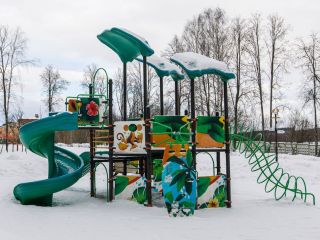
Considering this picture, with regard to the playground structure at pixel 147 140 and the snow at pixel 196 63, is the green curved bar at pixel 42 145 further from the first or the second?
the snow at pixel 196 63

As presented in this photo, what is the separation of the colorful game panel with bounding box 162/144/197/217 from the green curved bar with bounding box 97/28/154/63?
2.55 metres

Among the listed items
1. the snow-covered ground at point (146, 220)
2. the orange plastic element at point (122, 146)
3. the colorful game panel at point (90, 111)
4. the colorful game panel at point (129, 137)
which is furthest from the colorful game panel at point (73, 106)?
the snow-covered ground at point (146, 220)

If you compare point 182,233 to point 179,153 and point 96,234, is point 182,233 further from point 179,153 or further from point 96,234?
point 179,153

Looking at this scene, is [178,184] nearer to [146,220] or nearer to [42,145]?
[146,220]

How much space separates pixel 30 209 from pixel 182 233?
136 inches

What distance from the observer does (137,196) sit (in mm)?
8117

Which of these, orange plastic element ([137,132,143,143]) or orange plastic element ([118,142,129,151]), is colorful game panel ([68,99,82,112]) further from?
orange plastic element ([137,132,143,143])

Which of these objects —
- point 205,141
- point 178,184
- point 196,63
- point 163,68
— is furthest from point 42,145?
point 196,63

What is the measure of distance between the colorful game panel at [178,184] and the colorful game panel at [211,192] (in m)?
1.05

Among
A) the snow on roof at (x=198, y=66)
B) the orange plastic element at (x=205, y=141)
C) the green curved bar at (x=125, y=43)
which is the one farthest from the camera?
the orange plastic element at (x=205, y=141)

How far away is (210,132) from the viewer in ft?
27.2

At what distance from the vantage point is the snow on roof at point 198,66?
795cm

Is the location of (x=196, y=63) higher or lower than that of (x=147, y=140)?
higher

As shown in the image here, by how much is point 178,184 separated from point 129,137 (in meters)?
1.93
